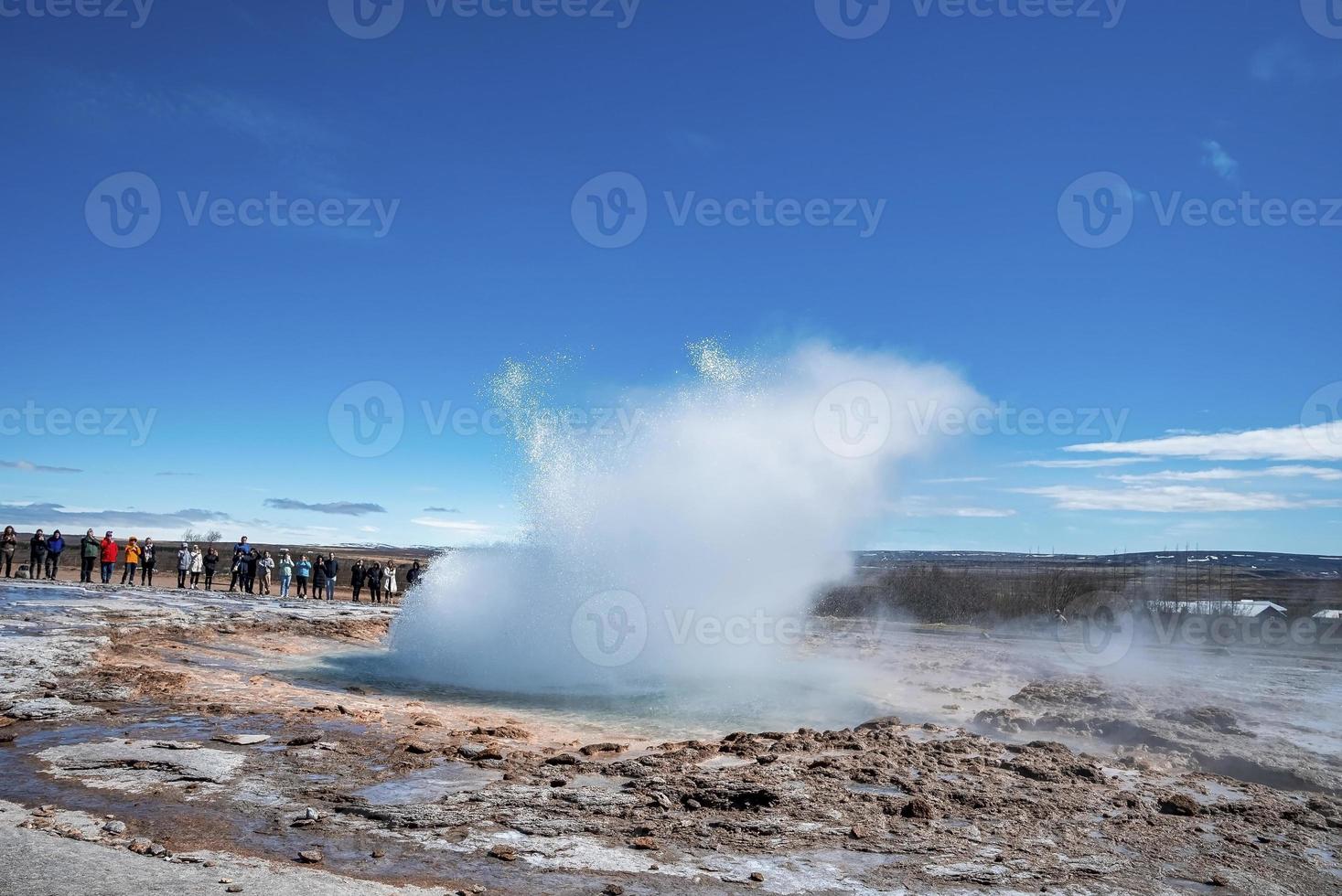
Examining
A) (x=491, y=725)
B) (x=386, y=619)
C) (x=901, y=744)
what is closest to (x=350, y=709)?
(x=491, y=725)

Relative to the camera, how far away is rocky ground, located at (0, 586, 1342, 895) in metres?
5.21

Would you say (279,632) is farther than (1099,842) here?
Yes

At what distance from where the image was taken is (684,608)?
16859 millimetres

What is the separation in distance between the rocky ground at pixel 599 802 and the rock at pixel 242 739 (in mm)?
55

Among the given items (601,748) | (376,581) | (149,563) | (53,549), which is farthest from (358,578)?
(601,748)

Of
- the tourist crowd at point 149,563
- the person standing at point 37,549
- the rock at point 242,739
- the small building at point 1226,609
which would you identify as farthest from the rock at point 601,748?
the small building at point 1226,609

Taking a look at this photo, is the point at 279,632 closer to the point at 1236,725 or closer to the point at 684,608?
the point at 684,608

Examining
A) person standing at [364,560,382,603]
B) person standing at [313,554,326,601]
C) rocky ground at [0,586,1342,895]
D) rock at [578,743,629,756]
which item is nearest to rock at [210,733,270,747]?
rocky ground at [0,586,1342,895]

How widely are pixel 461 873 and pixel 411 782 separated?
7.37ft

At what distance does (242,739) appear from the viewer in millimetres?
8281

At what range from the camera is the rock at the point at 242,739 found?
815 cm

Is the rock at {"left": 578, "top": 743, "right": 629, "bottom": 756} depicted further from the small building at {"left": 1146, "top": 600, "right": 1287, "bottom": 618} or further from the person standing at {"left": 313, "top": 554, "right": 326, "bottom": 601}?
the small building at {"left": 1146, "top": 600, "right": 1287, "bottom": 618}

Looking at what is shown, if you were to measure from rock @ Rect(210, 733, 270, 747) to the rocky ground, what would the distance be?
0.05 metres

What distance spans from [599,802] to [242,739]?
12.9 feet
